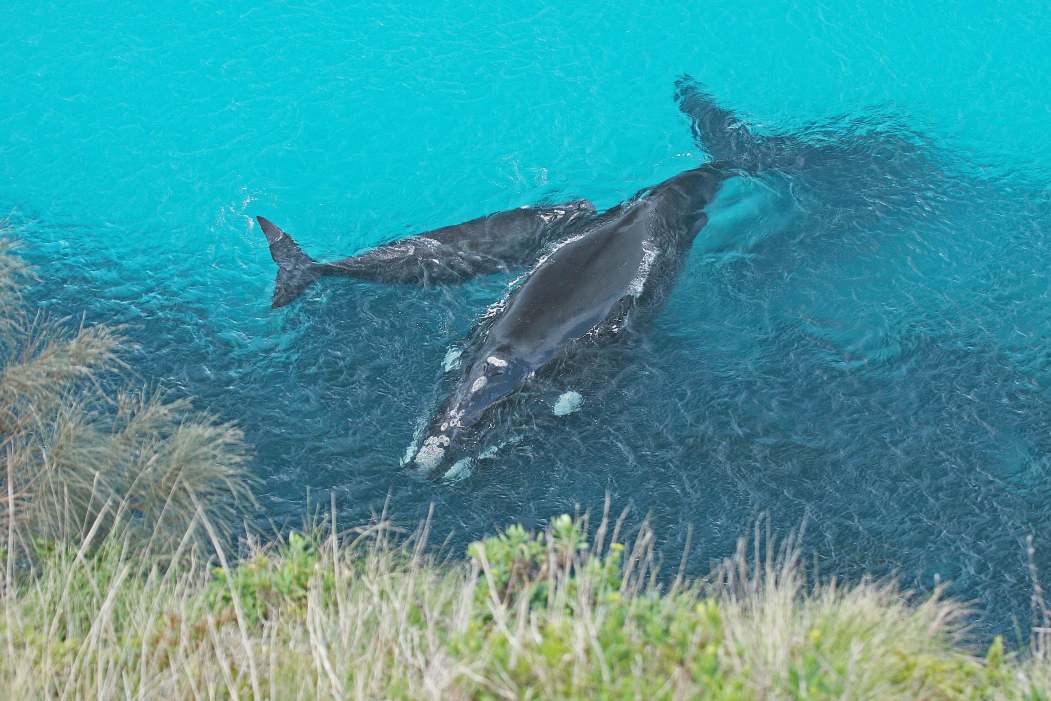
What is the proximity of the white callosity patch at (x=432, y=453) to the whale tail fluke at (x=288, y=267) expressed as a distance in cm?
233

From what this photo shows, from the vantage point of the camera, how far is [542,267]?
8.79 metres

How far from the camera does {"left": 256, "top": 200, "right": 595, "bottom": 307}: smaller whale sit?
30.3 feet

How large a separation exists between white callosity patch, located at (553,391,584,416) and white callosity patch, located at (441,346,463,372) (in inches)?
35.3

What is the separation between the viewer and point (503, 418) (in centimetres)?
773

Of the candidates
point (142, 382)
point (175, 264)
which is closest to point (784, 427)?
point (142, 382)

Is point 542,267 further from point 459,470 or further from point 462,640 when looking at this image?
point 462,640

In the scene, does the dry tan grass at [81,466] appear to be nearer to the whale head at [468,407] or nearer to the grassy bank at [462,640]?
the grassy bank at [462,640]

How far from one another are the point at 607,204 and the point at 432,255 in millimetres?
2123

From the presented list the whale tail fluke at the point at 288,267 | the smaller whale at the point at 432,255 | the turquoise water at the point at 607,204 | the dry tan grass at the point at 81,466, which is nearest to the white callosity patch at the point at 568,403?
the turquoise water at the point at 607,204

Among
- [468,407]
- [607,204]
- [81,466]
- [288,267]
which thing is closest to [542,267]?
[468,407]

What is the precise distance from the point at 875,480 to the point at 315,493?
3.87m

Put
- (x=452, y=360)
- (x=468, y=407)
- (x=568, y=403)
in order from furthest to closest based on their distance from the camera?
(x=452, y=360)
(x=568, y=403)
(x=468, y=407)

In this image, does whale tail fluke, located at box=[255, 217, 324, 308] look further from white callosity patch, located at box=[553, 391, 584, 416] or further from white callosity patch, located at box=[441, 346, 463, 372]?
white callosity patch, located at box=[553, 391, 584, 416]

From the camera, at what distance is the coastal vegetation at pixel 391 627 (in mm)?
3902
